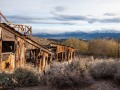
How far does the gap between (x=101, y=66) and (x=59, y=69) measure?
207cm

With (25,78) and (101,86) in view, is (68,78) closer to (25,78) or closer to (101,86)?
(101,86)

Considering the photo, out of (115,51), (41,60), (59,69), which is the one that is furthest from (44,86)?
(115,51)

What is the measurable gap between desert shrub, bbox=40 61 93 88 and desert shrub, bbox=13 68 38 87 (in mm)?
665

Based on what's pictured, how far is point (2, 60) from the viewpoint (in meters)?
26.9

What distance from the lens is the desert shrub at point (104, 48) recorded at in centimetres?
6794

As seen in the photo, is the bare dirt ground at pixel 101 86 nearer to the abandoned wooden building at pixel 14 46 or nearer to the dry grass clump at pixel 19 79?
the dry grass clump at pixel 19 79

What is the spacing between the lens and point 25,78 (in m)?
12.9

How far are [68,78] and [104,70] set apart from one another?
200 cm

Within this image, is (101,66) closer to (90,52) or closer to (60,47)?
(60,47)

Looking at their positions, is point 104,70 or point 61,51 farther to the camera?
point 61,51

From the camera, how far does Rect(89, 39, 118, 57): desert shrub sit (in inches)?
2675

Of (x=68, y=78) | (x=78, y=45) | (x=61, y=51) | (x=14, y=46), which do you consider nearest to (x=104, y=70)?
(x=68, y=78)

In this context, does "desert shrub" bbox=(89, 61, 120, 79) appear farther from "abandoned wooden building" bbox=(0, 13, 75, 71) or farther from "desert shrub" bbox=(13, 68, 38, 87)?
"abandoned wooden building" bbox=(0, 13, 75, 71)

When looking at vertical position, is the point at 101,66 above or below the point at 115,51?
above
